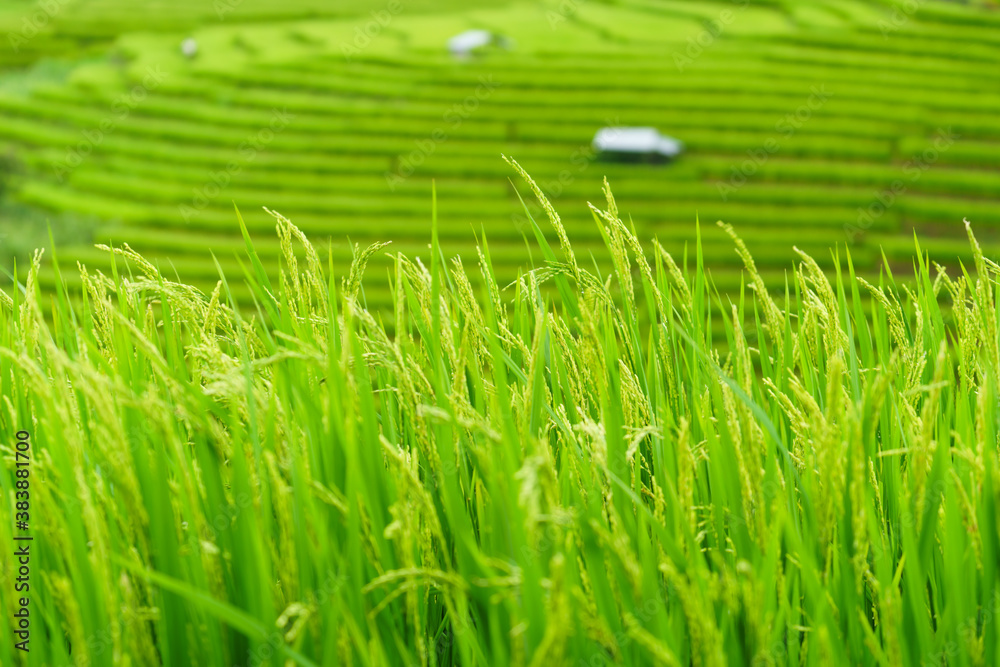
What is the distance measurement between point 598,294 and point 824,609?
1.11 m

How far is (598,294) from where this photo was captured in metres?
2.56

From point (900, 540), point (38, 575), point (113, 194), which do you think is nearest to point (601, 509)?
point (900, 540)

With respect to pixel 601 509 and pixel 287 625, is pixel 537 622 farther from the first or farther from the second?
pixel 287 625

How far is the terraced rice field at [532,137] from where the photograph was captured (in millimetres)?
33406

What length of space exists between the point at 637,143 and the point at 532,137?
17.3ft
